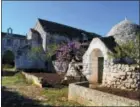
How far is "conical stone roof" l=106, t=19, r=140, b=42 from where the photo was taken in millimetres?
19234

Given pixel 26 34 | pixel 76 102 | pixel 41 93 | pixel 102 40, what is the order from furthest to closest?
1. pixel 26 34
2. pixel 102 40
3. pixel 41 93
4. pixel 76 102

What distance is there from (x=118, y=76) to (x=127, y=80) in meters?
0.99

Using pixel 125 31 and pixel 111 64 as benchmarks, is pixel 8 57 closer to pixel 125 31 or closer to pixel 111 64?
pixel 125 31

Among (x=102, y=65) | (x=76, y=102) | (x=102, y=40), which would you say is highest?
(x=102, y=40)

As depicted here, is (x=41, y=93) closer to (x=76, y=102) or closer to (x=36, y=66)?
(x=76, y=102)

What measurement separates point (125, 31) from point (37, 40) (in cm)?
2242

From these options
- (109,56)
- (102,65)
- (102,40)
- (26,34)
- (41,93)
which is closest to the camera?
(41,93)

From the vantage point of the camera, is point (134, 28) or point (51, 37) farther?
point (51, 37)

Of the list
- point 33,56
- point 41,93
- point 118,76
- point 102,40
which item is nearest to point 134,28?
point 102,40

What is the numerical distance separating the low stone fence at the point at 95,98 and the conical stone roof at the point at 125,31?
835 cm

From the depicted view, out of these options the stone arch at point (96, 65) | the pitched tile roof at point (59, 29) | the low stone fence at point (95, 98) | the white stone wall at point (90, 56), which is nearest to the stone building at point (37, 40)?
the pitched tile roof at point (59, 29)

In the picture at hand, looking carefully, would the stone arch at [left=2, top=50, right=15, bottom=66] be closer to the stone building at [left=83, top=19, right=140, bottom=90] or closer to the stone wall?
the stone building at [left=83, top=19, right=140, bottom=90]

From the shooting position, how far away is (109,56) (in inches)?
704

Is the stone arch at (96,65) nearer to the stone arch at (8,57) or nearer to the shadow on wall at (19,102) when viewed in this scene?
the shadow on wall at (19,102)
